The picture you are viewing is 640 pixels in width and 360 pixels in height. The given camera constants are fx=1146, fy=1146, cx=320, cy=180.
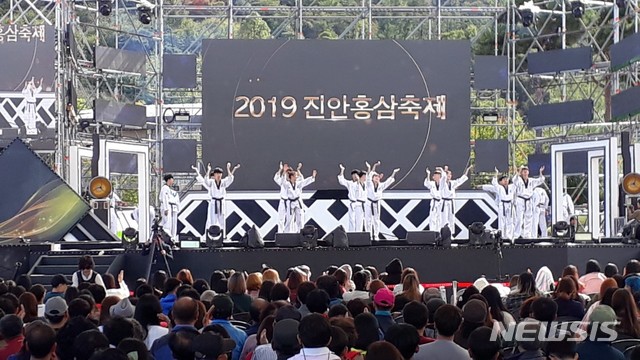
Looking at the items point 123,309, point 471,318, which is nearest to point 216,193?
point 123,309

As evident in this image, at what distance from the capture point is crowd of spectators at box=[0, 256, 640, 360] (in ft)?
19.0

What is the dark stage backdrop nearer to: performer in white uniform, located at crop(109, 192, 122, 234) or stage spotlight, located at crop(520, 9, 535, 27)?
stage spotlight, located at crop(520, 9, 535, 27)

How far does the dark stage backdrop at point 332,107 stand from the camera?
24.3 meters

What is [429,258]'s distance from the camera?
1831 centimetres

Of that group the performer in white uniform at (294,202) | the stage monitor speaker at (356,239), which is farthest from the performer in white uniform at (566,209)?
the stage monitor speaker at (356,239)

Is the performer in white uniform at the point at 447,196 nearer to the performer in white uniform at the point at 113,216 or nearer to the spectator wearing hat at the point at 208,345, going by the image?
the performer in white uniform at the point at 113,216

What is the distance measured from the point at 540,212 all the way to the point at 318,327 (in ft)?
56.1

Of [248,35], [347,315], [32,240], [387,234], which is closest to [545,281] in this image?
[347,315]

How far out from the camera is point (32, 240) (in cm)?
1783

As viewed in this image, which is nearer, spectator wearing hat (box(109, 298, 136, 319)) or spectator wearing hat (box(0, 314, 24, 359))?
spectator wearing hat (box(0, 314, 24, 359))

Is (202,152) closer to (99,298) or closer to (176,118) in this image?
(176,118)

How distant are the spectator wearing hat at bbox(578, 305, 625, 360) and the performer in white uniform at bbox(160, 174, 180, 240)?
49.3 ft

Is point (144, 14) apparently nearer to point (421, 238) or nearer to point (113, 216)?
point (113, 216)

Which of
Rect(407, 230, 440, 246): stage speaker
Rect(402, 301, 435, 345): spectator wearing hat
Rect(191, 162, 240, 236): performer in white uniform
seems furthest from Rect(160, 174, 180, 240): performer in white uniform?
Rect(402, 301, 435, 345): spectator wearing hat
